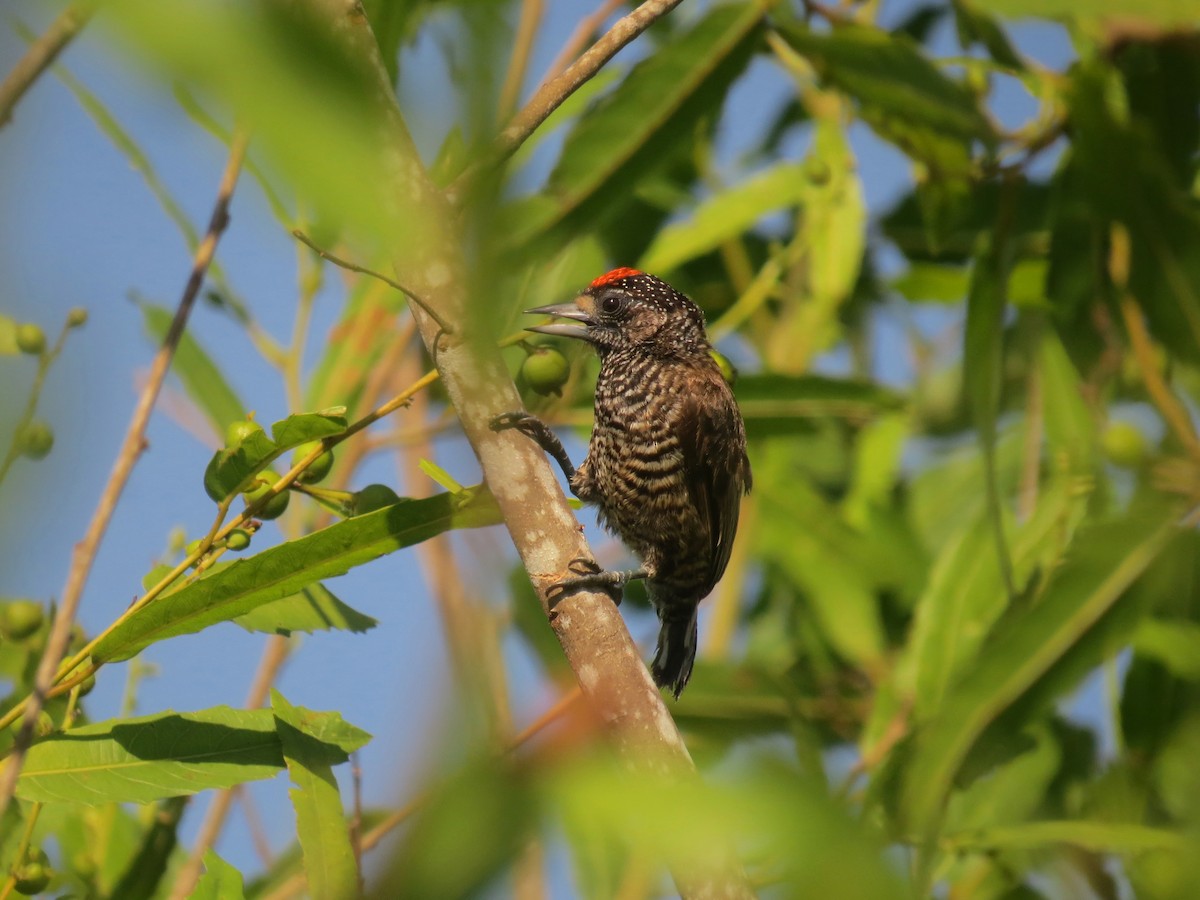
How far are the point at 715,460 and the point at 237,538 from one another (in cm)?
239

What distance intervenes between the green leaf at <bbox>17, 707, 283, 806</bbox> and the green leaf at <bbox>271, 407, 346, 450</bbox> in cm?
57

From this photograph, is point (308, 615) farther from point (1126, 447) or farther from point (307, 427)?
point (1126, 447)

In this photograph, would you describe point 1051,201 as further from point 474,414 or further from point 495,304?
point 495,304

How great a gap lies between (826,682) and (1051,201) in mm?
1992

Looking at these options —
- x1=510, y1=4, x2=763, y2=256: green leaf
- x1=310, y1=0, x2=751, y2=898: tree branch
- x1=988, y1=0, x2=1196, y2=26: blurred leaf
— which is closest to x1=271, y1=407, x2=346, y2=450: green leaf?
x1=310, y1=0, x2=751, y2=898: tree branch

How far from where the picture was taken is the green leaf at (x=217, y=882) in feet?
8.42

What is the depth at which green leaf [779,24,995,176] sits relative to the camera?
13.5ft

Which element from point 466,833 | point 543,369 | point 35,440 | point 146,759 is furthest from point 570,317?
point 466,833

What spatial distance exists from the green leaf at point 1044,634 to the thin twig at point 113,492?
182 centimetres

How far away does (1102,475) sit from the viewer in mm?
4383

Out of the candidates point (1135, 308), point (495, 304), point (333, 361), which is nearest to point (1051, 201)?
point (1135, 308)

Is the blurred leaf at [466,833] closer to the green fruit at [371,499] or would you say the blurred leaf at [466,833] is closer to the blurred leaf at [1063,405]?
the green fruit at [371,499]

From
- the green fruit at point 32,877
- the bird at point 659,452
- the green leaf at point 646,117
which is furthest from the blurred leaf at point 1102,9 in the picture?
the green fruit at point 32,877

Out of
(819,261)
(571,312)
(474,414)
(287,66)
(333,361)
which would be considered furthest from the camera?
(819,261)
